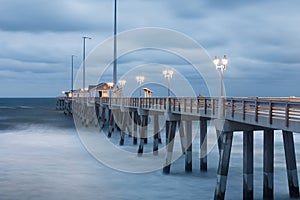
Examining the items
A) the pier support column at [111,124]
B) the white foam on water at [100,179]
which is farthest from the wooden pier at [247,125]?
the pier support column at [111,124]

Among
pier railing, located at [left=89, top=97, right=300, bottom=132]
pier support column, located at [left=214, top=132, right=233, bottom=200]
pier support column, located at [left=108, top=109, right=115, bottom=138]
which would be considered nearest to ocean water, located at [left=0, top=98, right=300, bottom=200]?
pier support column, located at [left=214, top=132, right=233, bottom=200]

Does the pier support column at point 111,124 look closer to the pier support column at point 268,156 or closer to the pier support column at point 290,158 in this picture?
the pier support column at point 290,158

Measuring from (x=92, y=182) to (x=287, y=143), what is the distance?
9272 mm

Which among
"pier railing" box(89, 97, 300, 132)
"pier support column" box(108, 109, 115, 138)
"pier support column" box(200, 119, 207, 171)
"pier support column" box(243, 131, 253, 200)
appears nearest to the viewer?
"pier railing" box(89, 97, 300, 132)

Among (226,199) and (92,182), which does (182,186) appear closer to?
(226,199)

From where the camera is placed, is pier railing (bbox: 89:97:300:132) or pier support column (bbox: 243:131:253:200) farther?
pier support column (bbox: 243:131:253:200)

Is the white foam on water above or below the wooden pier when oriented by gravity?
below

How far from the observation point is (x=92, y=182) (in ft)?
63.9

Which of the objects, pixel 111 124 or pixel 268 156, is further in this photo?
pixel 111 124

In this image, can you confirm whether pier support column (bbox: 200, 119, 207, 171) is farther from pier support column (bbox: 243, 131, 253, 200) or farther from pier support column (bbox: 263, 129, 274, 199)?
pier support column (bbox: 243, 131, 253, 200)

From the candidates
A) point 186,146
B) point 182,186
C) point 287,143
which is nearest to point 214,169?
point 186,146

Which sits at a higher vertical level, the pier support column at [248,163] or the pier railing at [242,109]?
the pier railing at [242,109]

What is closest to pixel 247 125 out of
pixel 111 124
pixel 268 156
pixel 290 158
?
pixel 268 156

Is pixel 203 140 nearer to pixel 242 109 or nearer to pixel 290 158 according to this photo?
pixel 290 158
